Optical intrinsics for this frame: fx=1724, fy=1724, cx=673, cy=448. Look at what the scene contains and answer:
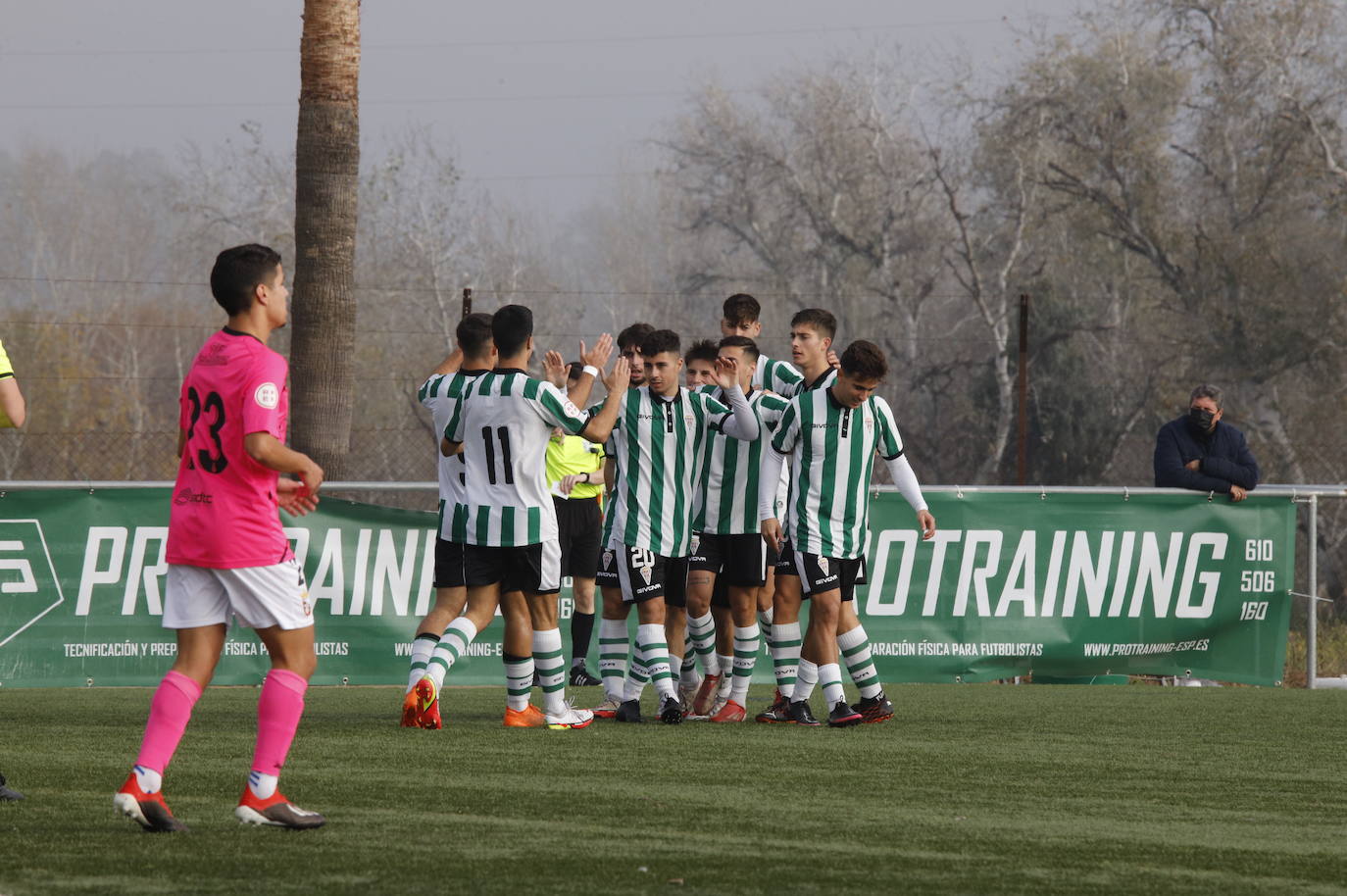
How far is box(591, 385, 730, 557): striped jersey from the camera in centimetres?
939

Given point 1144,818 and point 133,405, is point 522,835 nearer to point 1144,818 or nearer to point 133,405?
point 1144,818

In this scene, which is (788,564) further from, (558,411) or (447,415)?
(447,415)

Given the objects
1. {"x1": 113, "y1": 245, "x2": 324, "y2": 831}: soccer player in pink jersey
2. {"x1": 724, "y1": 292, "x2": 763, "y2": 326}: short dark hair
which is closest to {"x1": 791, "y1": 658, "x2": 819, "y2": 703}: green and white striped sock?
{"x1": 724, "y1": 292, "x2": 763, "y2": 326}: short dark hair

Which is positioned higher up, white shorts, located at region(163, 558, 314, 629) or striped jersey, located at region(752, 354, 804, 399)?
striped jersey, located at region(752, 354, 804, 399)

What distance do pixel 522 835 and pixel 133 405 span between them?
48200 millimetres

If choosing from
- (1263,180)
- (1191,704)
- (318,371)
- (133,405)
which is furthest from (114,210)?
(1191,704)

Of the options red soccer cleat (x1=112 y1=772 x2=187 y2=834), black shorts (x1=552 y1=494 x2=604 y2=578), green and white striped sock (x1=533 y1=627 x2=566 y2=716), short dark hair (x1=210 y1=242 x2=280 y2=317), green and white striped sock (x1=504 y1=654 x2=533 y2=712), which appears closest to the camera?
red soccer cleat (x1=112 y1=772 x2=187 y2=834)

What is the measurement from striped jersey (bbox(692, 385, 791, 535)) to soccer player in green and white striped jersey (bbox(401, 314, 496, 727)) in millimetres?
1328

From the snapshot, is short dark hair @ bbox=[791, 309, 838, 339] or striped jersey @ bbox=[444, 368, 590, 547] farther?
short dark hair @ bbox=[791, 309, 838, 339]

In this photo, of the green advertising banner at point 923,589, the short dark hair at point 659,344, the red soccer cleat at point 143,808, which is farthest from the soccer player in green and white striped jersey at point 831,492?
the red soccer cleat at point 143,808

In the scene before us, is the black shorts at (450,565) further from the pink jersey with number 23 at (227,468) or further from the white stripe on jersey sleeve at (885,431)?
the pink jersey with number 23 at (227,468)

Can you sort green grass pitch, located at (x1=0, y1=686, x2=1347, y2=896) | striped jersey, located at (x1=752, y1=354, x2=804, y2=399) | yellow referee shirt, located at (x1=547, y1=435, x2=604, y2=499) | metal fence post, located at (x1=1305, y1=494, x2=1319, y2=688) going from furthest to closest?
metal fence post, located at (x1=1305, y1=494, x2=1319, y2=688), yellow referee shirt, located at (x1=547, y1=435, x2=604, y2=499), striped jersey, located at (x1=752, y1=354, x2=804, y2=399), green grass pitch, located at (x1=0, y1=686, x2=1347, y2=896)

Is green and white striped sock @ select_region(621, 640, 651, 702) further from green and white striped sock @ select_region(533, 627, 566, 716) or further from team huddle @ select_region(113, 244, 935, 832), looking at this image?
green and white striped sock @ select_region(533, 627, 566, 716)

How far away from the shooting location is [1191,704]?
1134 centimetres
